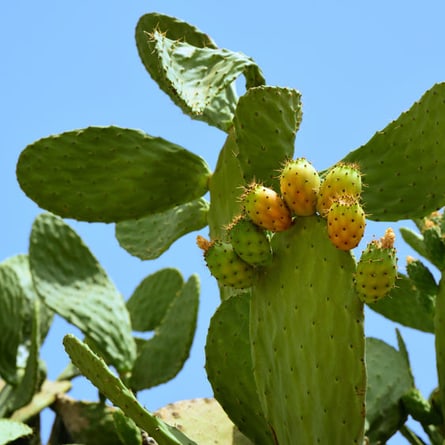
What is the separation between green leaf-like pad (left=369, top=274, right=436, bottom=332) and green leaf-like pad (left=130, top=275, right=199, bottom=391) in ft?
2.08

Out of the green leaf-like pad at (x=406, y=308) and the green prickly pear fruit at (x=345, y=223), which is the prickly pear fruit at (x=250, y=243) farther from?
the green leaf-like pad at (x=406, y=308)

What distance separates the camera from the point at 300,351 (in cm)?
206

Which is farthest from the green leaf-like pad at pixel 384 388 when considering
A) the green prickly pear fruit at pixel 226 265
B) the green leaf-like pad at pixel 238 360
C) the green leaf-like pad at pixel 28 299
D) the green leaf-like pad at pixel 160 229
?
the green leaf-like pad at pixel 28 299

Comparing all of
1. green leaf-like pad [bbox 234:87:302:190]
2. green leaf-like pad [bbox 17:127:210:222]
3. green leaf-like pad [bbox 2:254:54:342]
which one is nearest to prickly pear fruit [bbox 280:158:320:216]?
green leaf-like pad [bbox 234:87:302:190]

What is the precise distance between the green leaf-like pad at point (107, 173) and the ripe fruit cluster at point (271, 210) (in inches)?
24.6

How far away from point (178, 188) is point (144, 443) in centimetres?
72

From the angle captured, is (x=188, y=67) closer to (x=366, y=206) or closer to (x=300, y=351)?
(x=366, y=206)

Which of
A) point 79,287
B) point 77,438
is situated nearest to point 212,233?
point 79,287

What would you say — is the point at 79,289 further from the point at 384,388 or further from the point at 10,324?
the point at 384,388

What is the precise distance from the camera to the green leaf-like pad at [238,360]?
7.75ft

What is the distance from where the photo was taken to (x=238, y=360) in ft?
7.77

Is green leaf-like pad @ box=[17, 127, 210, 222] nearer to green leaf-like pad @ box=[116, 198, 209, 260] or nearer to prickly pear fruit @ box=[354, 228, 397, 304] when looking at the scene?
green leaf-like pad @ box=[116, 198, 209, 260]

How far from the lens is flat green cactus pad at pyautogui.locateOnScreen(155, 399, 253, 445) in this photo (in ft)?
8.37

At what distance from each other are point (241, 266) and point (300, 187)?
0.22 m
